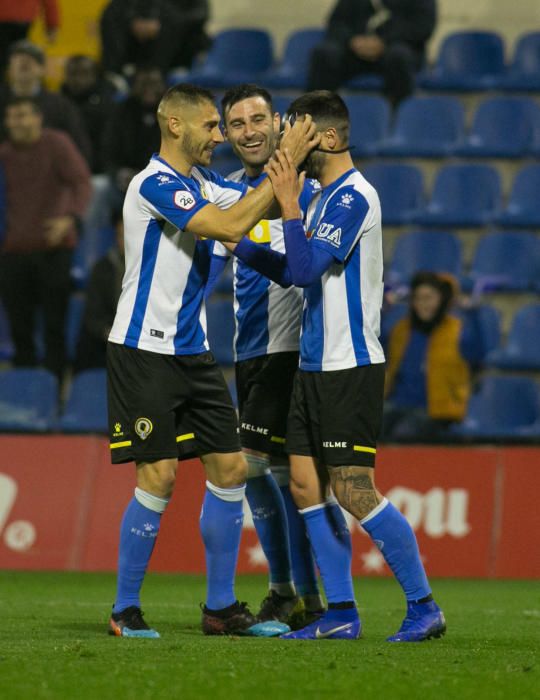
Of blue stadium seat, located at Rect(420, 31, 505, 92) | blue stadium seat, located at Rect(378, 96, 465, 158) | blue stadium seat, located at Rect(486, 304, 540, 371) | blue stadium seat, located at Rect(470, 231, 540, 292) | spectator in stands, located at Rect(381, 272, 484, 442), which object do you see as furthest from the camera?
blue stadium seat, located at Rect(420, 31, 505, 92)

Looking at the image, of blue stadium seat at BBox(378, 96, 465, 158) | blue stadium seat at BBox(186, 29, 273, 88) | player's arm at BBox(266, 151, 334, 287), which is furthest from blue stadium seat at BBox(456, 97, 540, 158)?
player's arm at BBox(266, 151, 334, 287)

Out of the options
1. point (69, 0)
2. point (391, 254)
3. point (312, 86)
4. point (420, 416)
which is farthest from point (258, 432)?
point (69, 0)

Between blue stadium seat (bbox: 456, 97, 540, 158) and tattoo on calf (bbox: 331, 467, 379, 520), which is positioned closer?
tattoo on calf (bbox: 331, 467, 379, 520)

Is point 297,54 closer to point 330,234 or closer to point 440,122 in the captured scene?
point 440,122

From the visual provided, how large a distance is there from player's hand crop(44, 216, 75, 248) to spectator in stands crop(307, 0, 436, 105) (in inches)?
121

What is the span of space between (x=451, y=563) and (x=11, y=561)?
9.79ft

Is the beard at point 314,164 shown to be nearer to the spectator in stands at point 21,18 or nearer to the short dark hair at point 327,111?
the short dark hair at point 327,111

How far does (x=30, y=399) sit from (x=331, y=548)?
18.9 ft

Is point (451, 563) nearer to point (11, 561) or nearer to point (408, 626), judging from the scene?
point (11, 561)

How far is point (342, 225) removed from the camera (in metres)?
5.69

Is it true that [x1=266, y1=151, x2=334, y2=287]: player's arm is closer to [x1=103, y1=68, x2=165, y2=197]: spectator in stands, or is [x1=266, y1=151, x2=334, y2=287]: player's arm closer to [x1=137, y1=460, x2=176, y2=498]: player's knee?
[x1=137, y1=460, x2=176, y2=498]: player's knee

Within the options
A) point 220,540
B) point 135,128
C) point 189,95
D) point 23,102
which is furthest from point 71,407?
point 189,95

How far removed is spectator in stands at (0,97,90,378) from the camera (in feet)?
38.0

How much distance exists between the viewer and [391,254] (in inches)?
504
